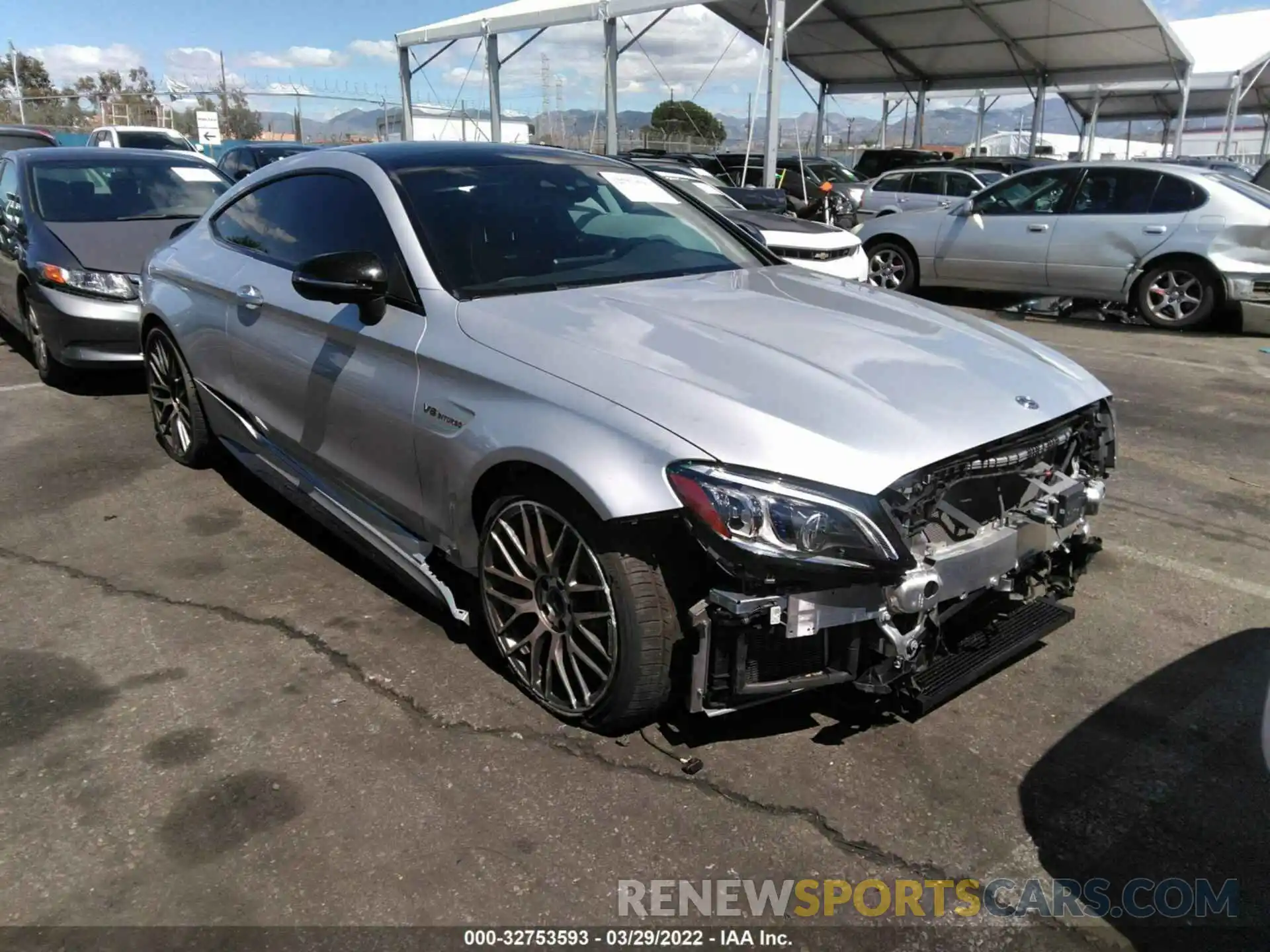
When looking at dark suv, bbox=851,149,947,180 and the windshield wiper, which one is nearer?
the windshield wiper

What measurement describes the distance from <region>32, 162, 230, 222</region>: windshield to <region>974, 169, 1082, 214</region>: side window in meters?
7.82

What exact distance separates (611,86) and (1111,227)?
40.0 ft

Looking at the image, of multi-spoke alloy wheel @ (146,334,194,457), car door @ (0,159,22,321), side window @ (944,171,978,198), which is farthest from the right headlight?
side window @ (944,171,978,198)

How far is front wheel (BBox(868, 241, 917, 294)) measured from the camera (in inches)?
446

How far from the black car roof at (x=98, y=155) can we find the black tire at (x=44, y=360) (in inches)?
46.1

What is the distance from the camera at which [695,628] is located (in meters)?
2.45

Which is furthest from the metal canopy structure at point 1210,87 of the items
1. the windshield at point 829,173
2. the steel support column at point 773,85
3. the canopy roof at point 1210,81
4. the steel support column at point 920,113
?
the steel support column at point 773,85

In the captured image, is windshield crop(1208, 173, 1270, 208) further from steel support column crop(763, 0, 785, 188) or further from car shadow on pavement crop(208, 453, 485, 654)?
car shadow on pavement crop(208, 453, 485, 654)

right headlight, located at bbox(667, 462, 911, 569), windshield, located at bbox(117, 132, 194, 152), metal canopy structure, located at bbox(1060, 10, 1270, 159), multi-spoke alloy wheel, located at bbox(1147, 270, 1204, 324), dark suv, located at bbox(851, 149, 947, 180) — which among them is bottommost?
right headlight, located at bbox(667, 462, 911, 569)

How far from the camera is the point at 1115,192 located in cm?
983

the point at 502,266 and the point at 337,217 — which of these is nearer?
the point at 502,266

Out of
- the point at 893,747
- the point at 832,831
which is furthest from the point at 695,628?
the point at 893,747

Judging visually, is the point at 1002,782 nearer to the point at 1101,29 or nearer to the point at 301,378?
the point at 301,378

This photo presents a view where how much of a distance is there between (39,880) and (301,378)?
1.94 metres
